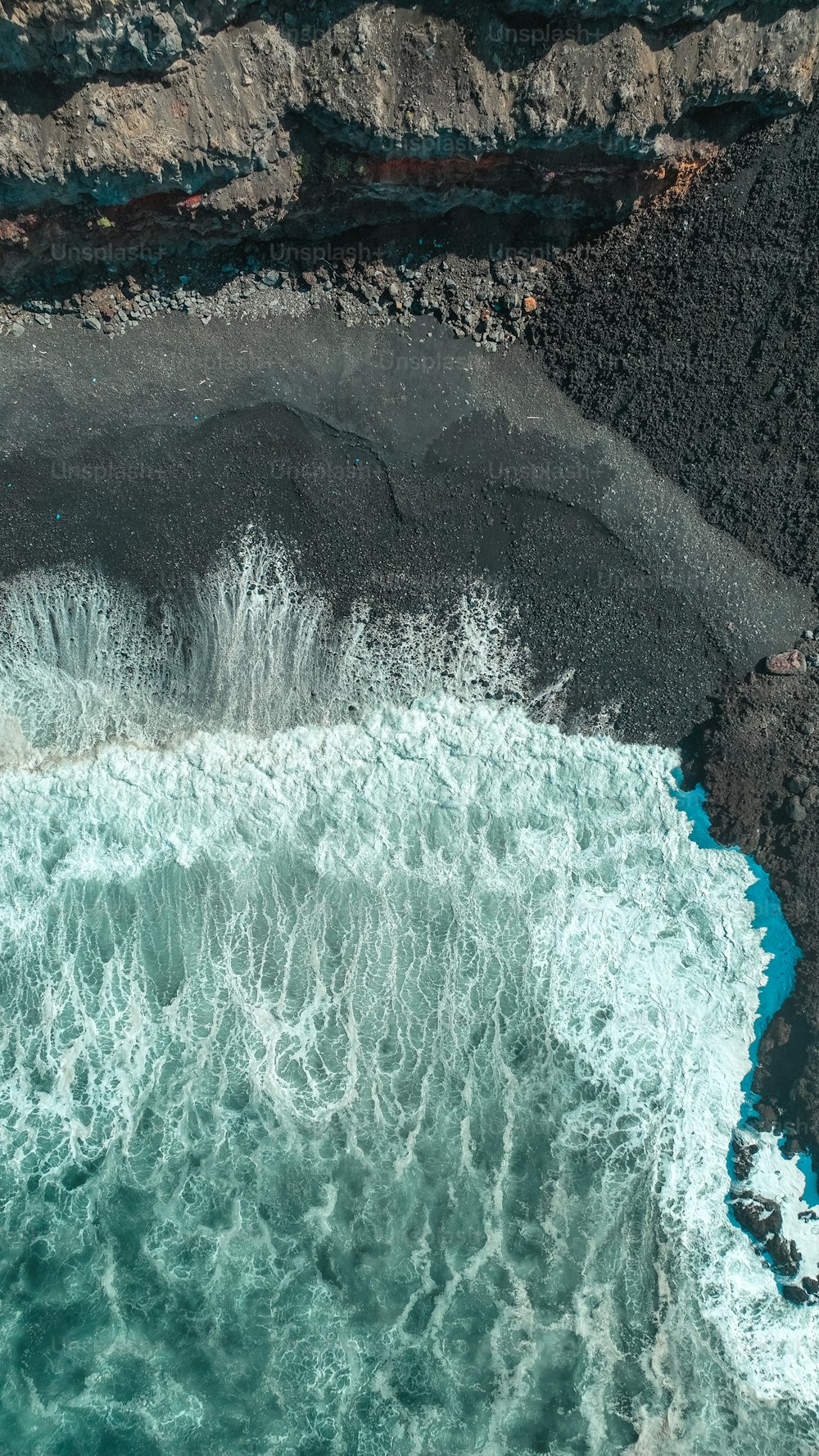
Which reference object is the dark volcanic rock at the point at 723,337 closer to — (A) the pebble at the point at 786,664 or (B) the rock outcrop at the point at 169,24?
(A) the pebble at the point at 786,664

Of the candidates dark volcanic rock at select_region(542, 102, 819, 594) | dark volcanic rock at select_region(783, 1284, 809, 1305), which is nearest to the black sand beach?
dark volcanic rock at select_region(542, 102, 819, 594)

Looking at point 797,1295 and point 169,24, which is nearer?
point 169,24

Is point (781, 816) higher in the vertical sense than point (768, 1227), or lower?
higher

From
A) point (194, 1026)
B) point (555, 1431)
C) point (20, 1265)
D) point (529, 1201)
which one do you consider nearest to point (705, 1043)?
point (529, 1201)

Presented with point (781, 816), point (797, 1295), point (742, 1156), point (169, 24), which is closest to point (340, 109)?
point (169, 24)

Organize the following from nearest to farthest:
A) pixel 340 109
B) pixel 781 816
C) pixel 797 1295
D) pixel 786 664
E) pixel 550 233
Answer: pixel 340 109, pixel 797 1295, pixel 550 233, pixel 781 816, pixel 786 664

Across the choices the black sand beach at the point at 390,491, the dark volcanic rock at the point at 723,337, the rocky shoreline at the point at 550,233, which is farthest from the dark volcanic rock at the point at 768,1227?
the dark volcanic rock at the point at 723,337

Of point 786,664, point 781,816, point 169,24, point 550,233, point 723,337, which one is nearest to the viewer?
point 169,24

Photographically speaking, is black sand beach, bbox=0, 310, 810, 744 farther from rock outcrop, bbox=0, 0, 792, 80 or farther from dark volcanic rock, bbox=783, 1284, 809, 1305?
dark volcanic rock, bbox=783, 1284, 809, 1305

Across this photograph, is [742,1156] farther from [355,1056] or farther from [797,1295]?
[355,1056]
